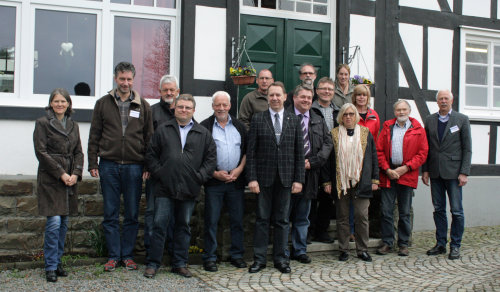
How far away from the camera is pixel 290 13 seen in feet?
23.9

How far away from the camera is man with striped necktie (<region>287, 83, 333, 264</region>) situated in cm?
536

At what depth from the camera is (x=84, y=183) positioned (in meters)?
5.66

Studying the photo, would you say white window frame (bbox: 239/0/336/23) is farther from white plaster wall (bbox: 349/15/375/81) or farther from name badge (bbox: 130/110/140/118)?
name badge (bbox: 130/110/140/118)

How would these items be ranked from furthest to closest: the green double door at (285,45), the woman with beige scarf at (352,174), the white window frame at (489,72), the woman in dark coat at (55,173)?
the white window frame at (489,72) → the green double door at (285,45) → the woman with beige scarf at (352,174) → the woman in dark coat at (55,173)

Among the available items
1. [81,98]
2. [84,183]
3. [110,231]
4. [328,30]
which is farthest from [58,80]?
[328,30]

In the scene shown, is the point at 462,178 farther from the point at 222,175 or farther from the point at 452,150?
the point at 222,175

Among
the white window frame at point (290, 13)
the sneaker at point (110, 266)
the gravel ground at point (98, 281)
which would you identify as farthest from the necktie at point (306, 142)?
the white window frame at point (290, 13)

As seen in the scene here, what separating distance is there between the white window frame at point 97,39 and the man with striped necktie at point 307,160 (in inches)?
77.3

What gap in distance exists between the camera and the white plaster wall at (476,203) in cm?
784

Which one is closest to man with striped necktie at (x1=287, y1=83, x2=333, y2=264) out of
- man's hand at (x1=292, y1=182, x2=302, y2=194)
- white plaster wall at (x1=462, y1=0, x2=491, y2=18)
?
man's hand at (x1=292, y1=182, x2=302, y2=194)

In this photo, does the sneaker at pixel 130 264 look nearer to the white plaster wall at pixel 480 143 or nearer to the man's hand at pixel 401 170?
the man's hand at pixel 401 170

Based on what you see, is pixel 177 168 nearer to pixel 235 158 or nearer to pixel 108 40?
pixel 235 158

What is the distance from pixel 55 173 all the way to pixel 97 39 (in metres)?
2.27

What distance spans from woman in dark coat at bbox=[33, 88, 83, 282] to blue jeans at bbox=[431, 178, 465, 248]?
3917 mm
